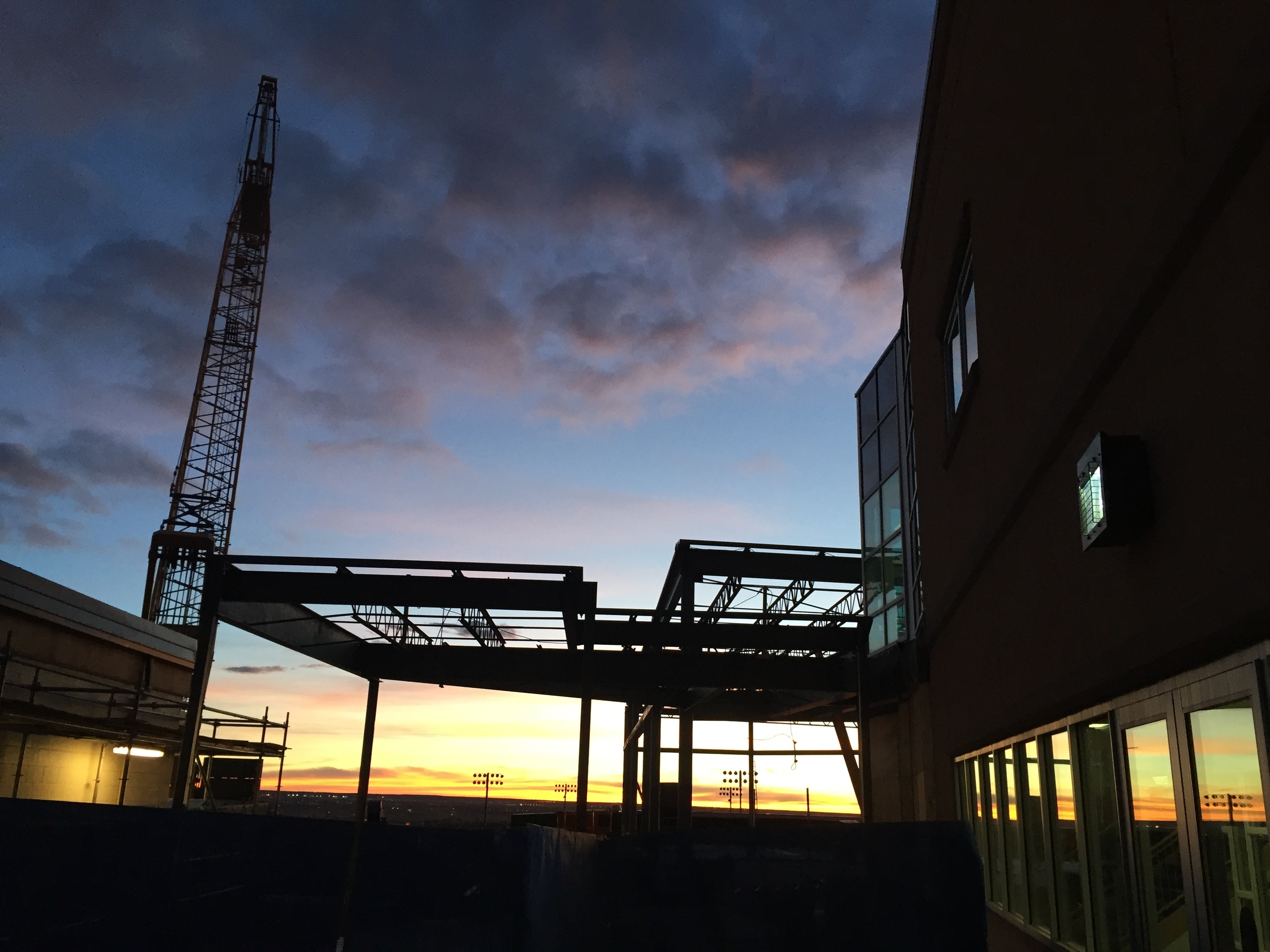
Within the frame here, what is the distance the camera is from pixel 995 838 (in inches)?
460

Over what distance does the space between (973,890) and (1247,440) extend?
327 cm

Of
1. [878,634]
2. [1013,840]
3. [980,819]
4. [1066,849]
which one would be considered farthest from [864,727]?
[1066,849]

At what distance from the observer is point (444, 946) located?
277 inches

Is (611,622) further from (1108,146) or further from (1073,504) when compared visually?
(1108,146)

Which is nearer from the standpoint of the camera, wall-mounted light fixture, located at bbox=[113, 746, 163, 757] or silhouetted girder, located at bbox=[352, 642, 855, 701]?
silhouetted girder, located at bbox=[352, 642, 855, 701]

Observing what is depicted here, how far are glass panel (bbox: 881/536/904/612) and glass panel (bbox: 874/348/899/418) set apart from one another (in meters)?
3.30

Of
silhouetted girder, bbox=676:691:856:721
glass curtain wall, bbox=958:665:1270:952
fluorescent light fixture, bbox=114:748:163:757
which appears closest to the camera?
glass curtain wall, bbox=958:665:1270:952

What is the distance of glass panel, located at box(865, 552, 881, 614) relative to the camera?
24.3m

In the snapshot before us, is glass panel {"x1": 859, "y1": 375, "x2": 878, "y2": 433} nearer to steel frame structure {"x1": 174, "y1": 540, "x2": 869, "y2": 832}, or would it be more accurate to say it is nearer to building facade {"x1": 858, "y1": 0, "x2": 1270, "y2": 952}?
steel frame structure {"x1": 174, "y1": 540, "x2": 869, "y2": 832}

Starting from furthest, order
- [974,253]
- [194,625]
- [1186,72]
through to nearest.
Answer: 1. [194,625]
2. [974,253]
3. [1186,72]

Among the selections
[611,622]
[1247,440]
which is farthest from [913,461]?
[1247,440]

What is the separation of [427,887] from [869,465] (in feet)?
67.1

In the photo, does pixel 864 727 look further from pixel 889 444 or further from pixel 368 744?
pixel 368 744

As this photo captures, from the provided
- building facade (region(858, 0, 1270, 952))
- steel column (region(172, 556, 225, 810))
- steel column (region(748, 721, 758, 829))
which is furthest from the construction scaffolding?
steel column (region(748, 721, 758, 829))
